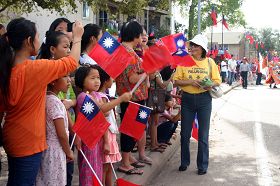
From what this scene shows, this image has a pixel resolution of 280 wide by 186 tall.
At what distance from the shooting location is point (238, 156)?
637 centimetres

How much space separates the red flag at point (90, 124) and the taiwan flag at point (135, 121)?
2.70 feet

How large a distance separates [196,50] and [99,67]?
5.84 ft

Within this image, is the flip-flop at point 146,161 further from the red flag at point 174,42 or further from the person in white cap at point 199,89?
the red flag at point 174,42

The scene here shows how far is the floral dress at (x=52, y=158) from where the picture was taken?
9.66 feet

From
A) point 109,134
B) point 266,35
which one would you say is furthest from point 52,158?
point 266,35

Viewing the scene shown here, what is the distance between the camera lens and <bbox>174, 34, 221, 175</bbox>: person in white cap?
5230 mm

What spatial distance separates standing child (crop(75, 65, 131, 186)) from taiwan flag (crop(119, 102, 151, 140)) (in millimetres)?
533

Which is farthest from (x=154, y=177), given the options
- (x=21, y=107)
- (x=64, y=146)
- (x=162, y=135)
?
(x=21, y=107)

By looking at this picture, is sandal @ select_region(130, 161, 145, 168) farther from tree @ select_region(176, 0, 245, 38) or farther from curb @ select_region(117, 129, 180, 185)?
tree @ select_region(176, 0, 245, 38)

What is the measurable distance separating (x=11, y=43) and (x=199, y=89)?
3069 mm

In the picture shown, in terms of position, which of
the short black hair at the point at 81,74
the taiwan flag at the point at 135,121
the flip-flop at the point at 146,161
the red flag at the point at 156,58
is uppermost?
the red flag at the point at 156,58

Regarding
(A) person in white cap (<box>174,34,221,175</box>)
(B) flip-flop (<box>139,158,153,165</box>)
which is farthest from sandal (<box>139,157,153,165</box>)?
(A) person in white cap (<box>174,34,221,175</box>)

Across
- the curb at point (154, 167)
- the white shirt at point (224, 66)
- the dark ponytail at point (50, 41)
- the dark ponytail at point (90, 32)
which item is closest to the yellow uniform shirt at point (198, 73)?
the curb at point (154, 167)

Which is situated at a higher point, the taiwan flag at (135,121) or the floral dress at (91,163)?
the taiwan flag at (135,121)
